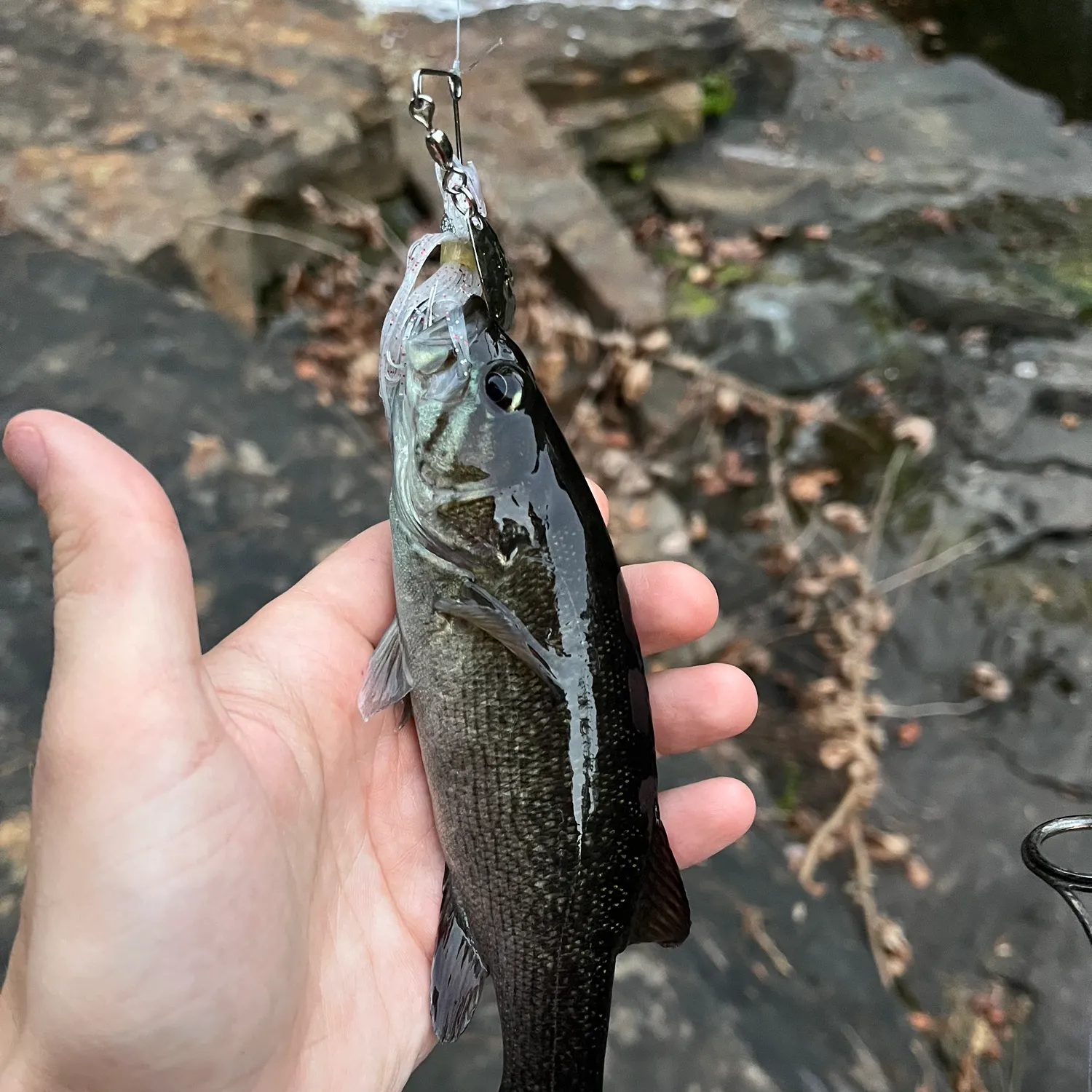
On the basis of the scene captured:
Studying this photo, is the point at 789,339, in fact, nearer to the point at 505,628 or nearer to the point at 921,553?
the point at 921,553

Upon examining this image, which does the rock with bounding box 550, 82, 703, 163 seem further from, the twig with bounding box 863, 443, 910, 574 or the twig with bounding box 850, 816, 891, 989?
the twig with bounding box 850, 816, 891, 989

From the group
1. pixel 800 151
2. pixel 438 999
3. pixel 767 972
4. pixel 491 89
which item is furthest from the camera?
pixel 800 151

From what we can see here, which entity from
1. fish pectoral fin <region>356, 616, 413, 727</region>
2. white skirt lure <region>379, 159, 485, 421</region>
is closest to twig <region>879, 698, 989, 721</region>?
fish pectoral fin <region>356, 616, 413, 727</region>

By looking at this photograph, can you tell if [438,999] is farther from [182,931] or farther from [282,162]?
[282,162]

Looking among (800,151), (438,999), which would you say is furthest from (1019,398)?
(438,999)

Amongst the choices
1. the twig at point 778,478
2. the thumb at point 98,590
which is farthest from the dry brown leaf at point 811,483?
the thumb at point 98,590

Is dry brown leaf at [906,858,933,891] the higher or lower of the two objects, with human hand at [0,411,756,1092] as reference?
lower
